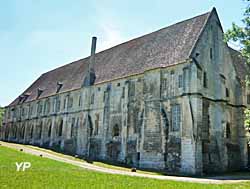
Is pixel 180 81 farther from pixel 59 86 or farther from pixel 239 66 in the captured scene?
pixel 59 86

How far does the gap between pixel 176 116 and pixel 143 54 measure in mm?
10394

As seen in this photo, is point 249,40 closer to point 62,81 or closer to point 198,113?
point 198,113

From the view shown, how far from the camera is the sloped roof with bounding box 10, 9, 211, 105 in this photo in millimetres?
31422

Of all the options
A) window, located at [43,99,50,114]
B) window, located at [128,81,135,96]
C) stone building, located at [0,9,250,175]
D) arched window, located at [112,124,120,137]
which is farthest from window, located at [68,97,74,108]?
window, located at [128,81,135,96]

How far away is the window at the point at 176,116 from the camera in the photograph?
2842 cm

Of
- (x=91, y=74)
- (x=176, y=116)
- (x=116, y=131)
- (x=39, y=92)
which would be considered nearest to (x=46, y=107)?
(x=39, y=92)

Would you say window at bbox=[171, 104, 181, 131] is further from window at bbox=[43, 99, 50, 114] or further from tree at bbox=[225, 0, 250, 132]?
window at bbox=[43, 99, 50, 114]

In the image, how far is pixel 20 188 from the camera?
11.4 m

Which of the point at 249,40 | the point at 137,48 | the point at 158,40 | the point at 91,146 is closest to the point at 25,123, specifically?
the point at 91,146

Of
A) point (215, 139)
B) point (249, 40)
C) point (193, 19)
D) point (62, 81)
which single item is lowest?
point (215, 139)

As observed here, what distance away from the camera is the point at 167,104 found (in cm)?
2973

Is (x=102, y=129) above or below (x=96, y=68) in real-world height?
below

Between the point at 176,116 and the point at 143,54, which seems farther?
the point at 143,54

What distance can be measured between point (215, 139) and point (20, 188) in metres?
22.2
